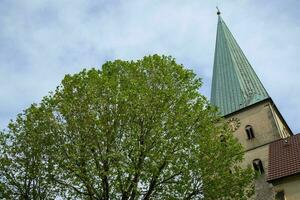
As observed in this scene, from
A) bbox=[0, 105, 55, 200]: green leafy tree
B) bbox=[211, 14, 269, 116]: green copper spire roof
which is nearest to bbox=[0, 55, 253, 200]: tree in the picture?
bbox=[0, 105, 55, 200]: green leafy tree

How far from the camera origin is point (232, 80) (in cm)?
4247

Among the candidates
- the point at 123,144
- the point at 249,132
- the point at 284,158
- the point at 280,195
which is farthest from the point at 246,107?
the point at 123,144

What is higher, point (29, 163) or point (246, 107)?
point (246, 107)

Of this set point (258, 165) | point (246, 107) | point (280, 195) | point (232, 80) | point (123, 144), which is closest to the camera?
point (123, 144)

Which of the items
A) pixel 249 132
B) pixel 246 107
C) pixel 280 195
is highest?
pixel 246 107

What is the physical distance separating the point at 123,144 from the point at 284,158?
1405 cm

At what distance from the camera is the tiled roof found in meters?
27.0

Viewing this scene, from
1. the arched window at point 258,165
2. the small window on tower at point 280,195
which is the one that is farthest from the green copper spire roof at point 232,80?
the small window on tower at point 280,195

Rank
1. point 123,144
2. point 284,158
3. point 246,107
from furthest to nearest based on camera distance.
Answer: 1. point 246,107
2. point 284,158
3. point 123,144

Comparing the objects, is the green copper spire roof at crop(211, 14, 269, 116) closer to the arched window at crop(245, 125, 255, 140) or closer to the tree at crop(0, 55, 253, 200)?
the arched window at crop(245, 125, 255, 140)

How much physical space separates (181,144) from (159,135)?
1248mm

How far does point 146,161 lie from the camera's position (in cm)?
1972

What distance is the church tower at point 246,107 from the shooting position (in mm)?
34875

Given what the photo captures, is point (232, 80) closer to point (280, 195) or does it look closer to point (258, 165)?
point (258, 165)
